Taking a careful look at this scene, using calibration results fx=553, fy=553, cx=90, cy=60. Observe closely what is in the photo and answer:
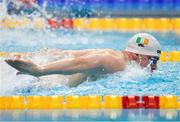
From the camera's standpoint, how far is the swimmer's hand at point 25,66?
13.5 ft

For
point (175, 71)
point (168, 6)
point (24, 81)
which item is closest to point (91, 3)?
point (168, 6)

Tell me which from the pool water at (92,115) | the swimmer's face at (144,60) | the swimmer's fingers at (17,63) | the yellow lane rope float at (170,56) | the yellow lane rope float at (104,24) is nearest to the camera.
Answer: the swimmer's fingers at (17,63)

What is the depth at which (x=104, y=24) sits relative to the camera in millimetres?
8320

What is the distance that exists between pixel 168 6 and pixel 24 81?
4814 mm

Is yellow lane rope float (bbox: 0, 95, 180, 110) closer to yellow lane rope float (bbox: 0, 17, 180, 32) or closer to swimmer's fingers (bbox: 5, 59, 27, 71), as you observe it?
swimmer's fingers (bbox: 5, 59, 27, 71)

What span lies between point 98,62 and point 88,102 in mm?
366

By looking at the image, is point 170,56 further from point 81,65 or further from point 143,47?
point 81,65

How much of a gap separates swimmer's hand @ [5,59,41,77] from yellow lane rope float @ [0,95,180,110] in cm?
35

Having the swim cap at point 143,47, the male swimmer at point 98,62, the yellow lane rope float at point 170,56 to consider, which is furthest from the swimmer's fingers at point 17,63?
the yellow lane rope float at point 170,56

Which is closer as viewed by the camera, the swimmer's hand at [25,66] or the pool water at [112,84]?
the swimmer's hand at [25,66]

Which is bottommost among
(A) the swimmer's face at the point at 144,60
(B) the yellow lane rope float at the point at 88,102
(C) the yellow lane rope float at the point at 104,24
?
(B) the yellow lane rope float at the point at 88,102

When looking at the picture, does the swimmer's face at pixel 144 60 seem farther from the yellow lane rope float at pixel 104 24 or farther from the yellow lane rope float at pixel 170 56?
the yellow lane rope float at pixel 104 24

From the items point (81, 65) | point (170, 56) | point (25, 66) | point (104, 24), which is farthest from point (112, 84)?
point (104, 24)

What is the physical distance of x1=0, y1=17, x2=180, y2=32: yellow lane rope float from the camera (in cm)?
822
